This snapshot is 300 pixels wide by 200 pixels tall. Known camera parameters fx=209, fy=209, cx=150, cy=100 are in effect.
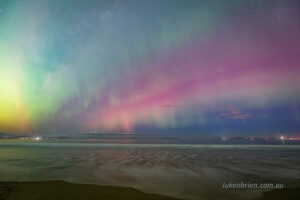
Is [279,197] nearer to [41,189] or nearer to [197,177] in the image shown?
[197,177]

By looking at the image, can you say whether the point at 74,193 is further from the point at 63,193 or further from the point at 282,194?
the point at 282,194

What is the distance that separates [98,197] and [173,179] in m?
8.19

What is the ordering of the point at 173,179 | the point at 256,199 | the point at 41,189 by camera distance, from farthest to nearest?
the point at 173,179
the point at 41,189
the point at 256,199

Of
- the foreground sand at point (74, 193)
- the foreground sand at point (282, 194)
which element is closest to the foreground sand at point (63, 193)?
the foreground sand at point (74, 193)

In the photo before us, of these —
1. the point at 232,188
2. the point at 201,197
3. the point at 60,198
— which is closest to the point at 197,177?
the point at 232,188

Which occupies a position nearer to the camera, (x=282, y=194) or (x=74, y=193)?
(x=74, y=193)

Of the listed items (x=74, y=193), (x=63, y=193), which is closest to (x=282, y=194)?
(x=74, y=193)

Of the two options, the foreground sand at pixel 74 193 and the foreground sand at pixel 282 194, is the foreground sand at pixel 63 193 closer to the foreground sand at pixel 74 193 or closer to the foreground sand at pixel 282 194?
the foreground sand at pixel 74 193

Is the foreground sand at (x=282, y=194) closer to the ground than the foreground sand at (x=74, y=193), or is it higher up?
closer to the ground

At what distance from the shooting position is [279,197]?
1248 cm

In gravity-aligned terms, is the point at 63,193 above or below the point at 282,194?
above

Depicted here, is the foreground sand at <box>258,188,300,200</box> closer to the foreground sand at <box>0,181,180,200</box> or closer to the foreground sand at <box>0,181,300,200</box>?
the foreground sand at <box>0,181,300,200</box>

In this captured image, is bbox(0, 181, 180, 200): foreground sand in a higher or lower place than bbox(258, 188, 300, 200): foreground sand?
higher

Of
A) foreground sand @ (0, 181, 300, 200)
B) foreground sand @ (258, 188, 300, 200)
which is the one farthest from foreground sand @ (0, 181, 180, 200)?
foreground sand @ (258, 188, 300, 200)
